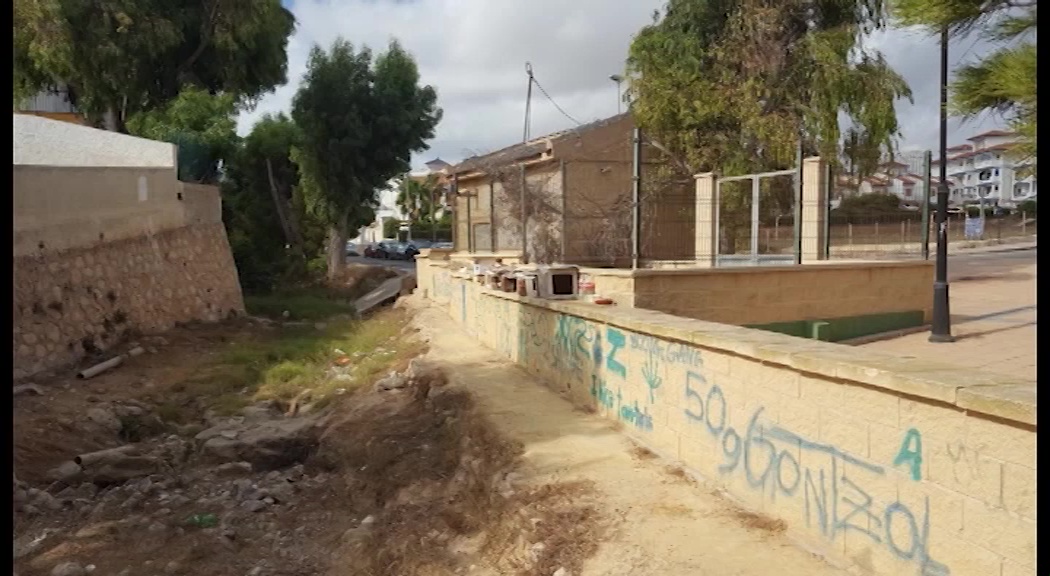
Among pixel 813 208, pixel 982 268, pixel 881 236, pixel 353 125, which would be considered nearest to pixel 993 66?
pixel 813 208

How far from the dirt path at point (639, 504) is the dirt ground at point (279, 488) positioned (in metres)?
0.19

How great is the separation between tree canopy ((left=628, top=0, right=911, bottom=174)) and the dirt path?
1098cm

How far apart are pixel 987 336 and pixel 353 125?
1959 centimetres

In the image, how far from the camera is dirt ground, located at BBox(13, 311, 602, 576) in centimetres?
541

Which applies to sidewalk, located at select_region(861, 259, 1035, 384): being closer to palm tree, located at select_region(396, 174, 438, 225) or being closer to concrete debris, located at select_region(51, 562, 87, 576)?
concrete debris, located at select_region(51, 562, 87, 576)

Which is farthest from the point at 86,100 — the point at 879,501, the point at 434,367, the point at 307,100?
the point at 879,501

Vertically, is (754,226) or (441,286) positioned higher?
(754,226)

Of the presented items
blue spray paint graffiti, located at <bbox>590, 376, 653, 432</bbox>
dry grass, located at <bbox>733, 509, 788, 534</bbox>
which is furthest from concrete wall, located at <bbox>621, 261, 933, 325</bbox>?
dry grass, located at <bbox>733, 509, 788, 534</bbox>

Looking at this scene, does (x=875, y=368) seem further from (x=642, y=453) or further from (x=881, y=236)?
(x=881, y=236)

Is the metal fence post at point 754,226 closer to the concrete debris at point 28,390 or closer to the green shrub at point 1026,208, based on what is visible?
the concrete debris at point 28,390

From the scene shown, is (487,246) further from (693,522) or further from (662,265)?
(693,522)

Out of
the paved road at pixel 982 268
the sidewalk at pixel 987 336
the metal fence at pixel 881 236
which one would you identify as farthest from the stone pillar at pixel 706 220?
the paved road at pixel 982 268

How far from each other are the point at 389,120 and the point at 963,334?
1922 centimetres

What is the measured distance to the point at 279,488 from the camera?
7895mm
